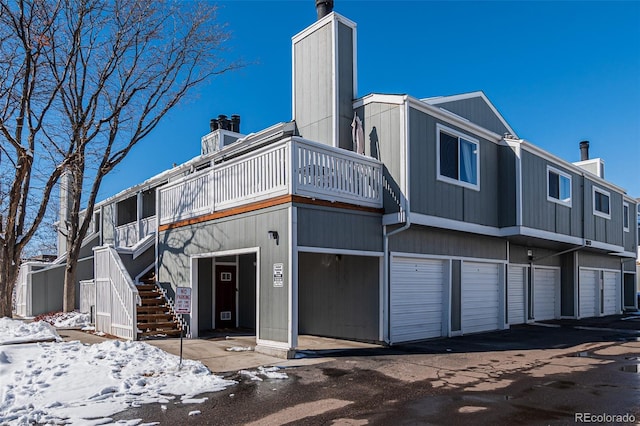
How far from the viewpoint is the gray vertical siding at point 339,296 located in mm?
11320

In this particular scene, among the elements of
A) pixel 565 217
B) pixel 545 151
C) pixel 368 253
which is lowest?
pixel 368 253

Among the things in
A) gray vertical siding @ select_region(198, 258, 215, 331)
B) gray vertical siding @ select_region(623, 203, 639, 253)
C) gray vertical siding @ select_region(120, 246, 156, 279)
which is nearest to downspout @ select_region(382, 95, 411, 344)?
gray vertical siding @ select_region(198, 258, 215, 331)

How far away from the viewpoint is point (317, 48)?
13.0m

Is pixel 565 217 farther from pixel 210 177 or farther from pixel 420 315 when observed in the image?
pixel 210 177

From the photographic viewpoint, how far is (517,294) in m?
16.5

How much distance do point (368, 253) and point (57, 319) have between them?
10946mm

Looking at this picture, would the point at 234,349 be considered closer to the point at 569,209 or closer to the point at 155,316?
the point at 155,316

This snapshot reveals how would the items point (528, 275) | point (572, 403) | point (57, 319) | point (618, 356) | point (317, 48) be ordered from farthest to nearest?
point (528, 275)
point (57, 319)
point (317, 48)
point (618, 356)
point (572, 403)

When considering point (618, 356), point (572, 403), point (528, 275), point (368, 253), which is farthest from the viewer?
point (528, 275)

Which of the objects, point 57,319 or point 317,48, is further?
point 57,319

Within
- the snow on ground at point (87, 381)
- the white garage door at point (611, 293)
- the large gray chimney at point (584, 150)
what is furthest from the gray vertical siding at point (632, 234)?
the snow on ground at point (87, 381)

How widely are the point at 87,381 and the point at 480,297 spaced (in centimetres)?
1061

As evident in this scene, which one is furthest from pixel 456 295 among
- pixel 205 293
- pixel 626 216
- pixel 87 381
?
pixel 626 216

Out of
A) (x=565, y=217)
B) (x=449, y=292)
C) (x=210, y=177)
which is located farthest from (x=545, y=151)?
(x=210, y=177)
